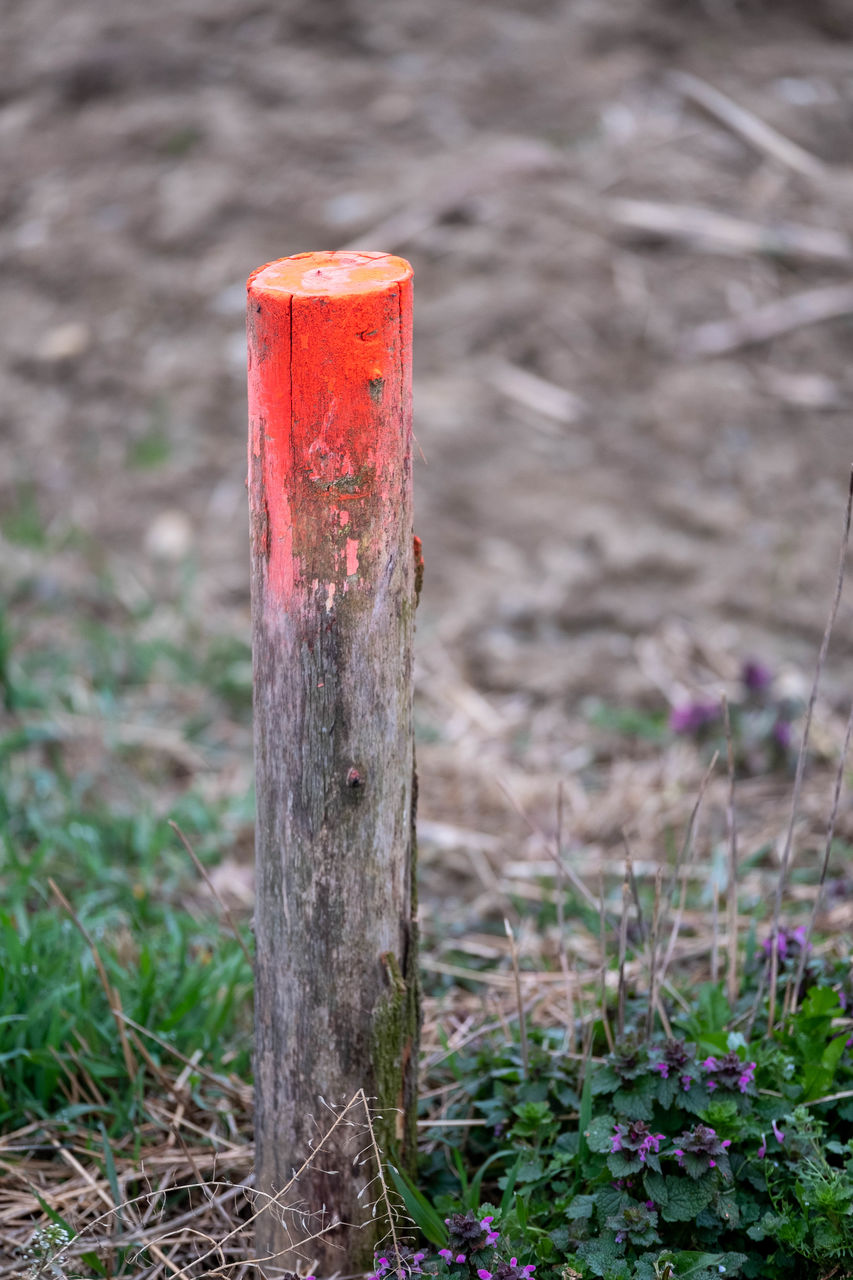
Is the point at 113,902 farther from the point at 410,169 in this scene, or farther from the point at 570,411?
the point at 410,169

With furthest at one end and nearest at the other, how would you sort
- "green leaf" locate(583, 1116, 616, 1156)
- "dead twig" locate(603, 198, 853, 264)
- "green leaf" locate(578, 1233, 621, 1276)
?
"dead twig" locate(603, 198, 853, 264) < "green leaf" locate(583, 1116, 616, 1156) < "green leaf" locate(578, 1233, 621, 1276)

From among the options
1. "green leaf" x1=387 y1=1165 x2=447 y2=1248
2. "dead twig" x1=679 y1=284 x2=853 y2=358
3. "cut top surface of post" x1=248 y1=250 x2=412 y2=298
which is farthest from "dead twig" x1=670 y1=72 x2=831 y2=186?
"green leaf" x1=387 y1=1165 x2=447 y2=1248

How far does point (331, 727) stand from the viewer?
4.77 feet

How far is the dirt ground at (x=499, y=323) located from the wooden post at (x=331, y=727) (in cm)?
135

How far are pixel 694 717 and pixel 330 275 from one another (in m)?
2.17

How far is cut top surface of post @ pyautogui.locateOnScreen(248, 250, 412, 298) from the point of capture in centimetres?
135

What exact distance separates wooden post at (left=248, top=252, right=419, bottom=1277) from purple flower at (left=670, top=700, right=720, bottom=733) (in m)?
1.83

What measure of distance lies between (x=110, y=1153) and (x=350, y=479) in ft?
3.48

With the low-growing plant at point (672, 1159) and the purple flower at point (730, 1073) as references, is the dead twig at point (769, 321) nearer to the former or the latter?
the low-growing plant at point (672, 1159)

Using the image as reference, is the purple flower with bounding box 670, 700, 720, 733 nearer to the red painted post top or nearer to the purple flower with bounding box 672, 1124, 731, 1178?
the purple flower with bounding box 672, 1124, 731, 1178

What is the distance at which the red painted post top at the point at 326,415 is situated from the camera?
135 cm

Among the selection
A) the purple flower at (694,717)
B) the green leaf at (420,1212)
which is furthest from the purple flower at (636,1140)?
the purple flower at (694,717)

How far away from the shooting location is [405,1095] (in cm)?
163

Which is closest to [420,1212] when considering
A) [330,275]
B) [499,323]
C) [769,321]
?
[330,275]
